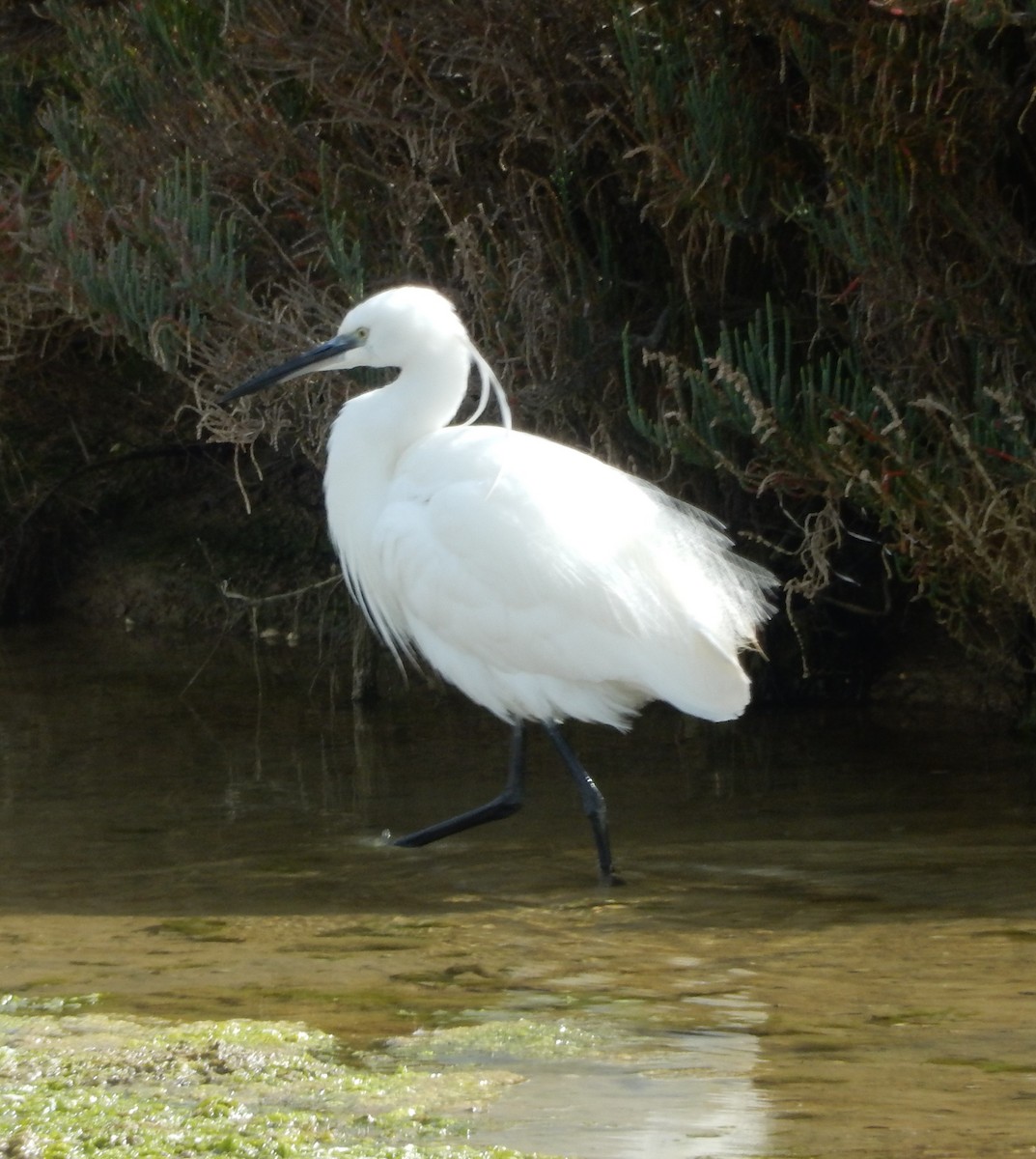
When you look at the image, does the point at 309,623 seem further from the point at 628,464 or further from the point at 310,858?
the point at 310,858

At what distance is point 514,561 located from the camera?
4371 mm

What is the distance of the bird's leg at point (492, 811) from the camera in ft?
15.1

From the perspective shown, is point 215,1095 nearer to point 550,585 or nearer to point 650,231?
point 550,585

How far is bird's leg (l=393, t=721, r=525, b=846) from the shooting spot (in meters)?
4.59

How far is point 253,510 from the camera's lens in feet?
27.8

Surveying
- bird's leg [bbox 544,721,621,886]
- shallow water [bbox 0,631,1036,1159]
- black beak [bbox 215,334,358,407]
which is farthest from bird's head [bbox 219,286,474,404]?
shallow water [bbox 0,631,1036,1159]

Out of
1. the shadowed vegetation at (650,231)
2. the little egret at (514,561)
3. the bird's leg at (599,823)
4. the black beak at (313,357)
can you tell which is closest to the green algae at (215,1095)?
the bird's leg at (599,823)

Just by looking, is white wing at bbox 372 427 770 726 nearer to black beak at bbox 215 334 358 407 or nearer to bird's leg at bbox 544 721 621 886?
bird's leg at bbox 544 721 621 886

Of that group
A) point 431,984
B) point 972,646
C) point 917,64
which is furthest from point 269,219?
point 431,984

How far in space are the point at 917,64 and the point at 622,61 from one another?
96 cm

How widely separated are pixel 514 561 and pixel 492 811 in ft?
2.30

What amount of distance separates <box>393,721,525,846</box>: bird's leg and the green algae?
1.52 meters

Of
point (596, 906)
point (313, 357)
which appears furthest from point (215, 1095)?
point (313, 357)

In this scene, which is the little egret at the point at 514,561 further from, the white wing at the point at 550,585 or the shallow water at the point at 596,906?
the shallow water at the point at 596,906
